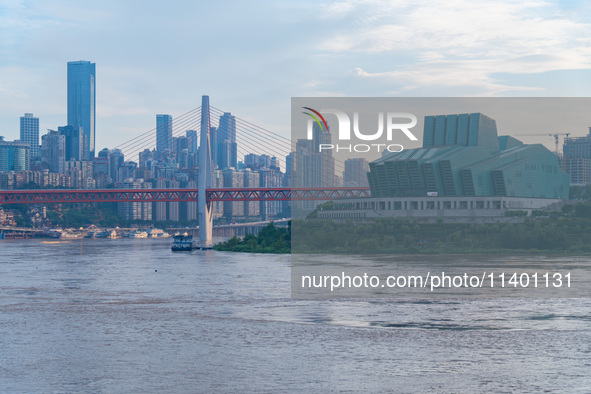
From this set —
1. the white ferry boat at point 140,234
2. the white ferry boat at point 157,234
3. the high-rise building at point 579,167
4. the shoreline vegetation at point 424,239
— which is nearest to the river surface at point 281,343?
the shoreline vegetation at point 424,239

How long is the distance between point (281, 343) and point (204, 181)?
69406 millimetres

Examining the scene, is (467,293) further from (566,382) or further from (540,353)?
(566,382)

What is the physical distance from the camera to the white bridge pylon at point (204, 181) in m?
91.1

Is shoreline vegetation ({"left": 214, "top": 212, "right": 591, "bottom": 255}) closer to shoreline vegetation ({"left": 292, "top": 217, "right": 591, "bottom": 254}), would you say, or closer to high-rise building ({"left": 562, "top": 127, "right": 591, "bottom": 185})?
shoreline vegetation ({"left": 292, "top": 217, "right": 591, "bottom": 254})

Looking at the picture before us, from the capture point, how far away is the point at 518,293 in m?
36.6

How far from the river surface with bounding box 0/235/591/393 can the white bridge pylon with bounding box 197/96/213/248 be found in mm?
52293

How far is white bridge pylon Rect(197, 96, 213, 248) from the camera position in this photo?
91.1 m

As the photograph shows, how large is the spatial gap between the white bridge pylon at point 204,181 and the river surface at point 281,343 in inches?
2059

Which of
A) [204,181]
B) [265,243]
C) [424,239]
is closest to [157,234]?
[204,181]

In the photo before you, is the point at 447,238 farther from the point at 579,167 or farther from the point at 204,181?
the point at 579,167

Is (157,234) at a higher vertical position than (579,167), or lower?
lower

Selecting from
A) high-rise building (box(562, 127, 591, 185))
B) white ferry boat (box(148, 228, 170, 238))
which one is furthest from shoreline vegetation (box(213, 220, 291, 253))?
high-rise building (box(562, 127, 591, 185))

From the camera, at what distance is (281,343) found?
23.3 m

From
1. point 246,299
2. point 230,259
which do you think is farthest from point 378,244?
point 246,299
